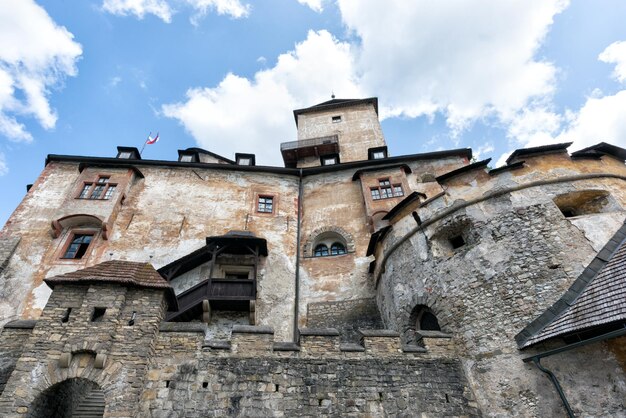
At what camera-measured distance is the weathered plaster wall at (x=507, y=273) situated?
637 centimetres

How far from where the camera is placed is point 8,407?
20.5 ft

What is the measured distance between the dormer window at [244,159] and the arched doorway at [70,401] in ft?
49.5

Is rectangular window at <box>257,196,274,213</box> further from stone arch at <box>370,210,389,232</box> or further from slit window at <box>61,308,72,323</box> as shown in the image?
slit window at <box>61,308,72,323</box>

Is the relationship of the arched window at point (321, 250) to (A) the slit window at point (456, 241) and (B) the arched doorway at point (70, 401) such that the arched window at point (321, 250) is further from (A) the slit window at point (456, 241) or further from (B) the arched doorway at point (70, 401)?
(B) the arched doorway at point (70, 401)

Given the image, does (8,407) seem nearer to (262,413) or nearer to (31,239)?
(262,413)

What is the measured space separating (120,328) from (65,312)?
1.32m

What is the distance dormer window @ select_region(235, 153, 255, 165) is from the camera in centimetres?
2161

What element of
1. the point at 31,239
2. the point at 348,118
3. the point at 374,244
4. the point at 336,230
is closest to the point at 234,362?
the point at 374,244

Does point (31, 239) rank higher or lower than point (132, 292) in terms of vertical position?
higher

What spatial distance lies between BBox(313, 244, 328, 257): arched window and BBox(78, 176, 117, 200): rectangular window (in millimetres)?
10363

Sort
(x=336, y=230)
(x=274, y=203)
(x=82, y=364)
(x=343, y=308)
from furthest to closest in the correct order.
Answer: (x=274, y=203)
(x=336, y=230)
(x=343, y=308)
(x=82, y=364)

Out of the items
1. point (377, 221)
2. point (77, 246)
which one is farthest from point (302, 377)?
point (77, 246)

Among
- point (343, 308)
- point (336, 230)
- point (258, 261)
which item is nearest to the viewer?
point (343, 308)

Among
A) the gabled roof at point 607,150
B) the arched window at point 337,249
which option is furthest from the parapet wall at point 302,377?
the arched window at point 337,249
